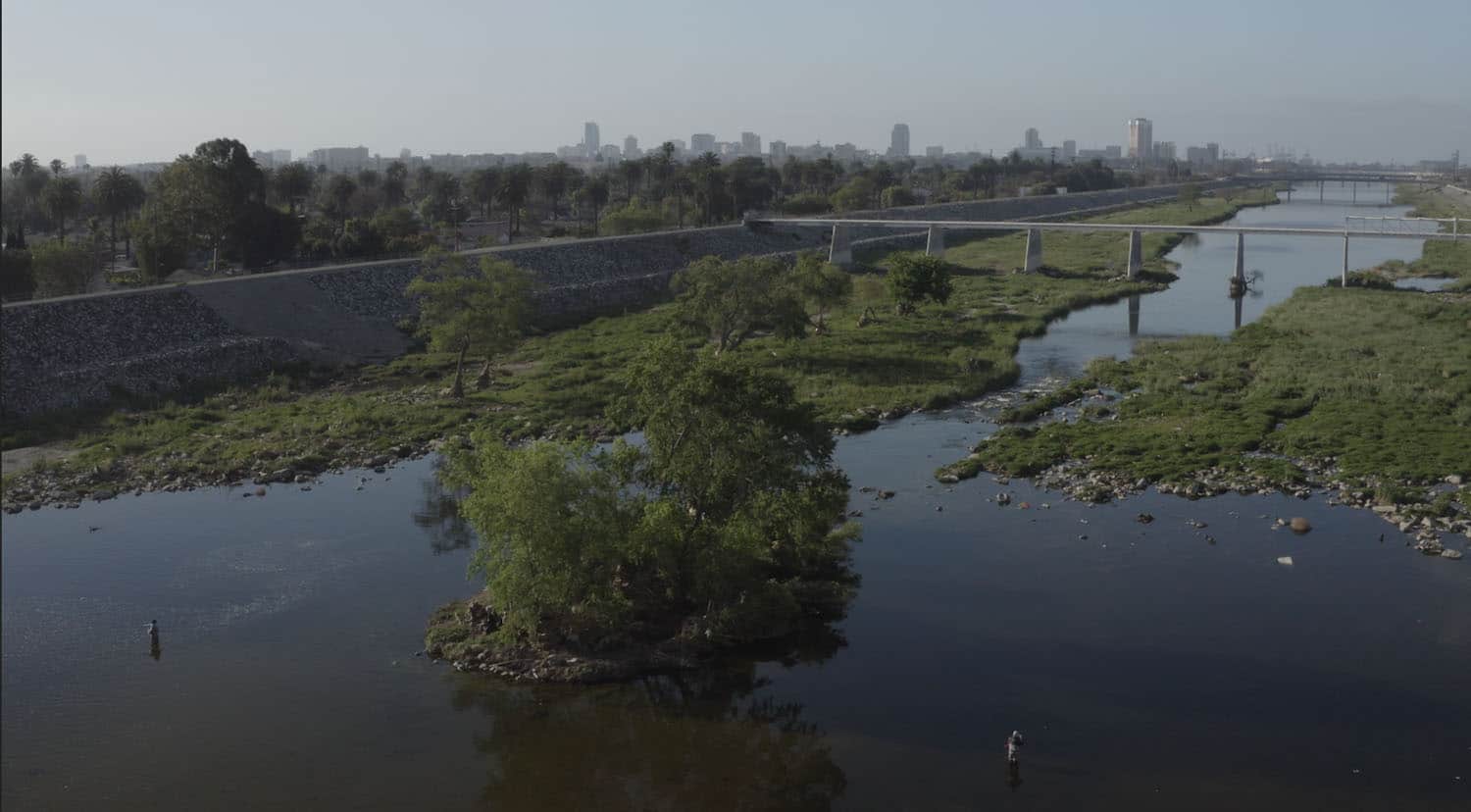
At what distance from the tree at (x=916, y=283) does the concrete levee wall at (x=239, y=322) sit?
50.5 ft

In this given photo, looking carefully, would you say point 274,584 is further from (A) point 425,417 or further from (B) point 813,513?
(A) point 425,417

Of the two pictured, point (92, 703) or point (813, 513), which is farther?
point (813, 513)

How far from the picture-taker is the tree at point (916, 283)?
61.3 metres

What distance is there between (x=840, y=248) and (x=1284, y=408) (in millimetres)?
51693

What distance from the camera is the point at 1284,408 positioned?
39.7m

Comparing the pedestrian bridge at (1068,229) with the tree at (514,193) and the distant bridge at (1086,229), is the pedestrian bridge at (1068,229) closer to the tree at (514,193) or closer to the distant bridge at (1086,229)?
the distant bridge at (1086,229)

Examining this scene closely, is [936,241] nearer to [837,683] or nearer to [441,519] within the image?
[441,519]

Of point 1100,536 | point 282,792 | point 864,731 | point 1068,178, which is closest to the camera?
point 282,792

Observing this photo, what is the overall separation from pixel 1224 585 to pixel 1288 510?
574 centimetres

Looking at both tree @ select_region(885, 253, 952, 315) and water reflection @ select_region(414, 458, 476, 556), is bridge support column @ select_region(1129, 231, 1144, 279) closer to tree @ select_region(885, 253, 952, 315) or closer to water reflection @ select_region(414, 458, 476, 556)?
tree @ select_region(885, 253, 952, 315)

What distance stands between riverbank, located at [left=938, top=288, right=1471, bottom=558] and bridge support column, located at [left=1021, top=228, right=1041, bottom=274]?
91.8 ft

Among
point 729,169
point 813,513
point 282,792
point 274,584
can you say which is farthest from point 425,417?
point 729,169

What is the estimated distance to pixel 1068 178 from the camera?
17650cm

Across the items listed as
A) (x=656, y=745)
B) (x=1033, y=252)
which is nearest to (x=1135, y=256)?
(x=1033, y=252)
